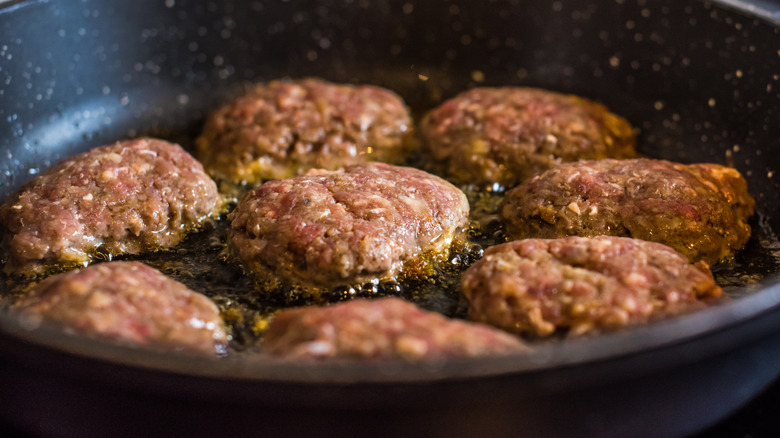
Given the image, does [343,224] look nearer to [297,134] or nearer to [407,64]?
[297,134]

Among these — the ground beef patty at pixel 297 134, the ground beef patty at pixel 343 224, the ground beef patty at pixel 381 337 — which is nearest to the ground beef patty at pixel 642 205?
the ground beef patty at pixel 343 224

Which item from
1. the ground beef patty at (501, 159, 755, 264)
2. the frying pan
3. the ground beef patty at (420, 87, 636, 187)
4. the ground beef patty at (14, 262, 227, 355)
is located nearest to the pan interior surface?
the frying pan

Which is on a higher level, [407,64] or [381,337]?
[407,64]

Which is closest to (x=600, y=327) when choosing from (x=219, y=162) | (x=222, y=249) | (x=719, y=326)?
(x=719, y=326)

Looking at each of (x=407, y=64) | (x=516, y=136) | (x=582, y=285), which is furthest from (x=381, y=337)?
(x=407, y=64)

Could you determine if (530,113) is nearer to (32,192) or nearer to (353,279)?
(353,279)

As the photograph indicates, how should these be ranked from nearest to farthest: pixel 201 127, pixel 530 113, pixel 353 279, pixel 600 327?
pixel 600 327 < pixel 353 279 < pixel 530 113 < pixel 201 127

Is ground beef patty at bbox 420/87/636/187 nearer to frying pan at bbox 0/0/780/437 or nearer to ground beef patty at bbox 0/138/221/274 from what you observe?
frying pan at bbox 0/0/780/437
